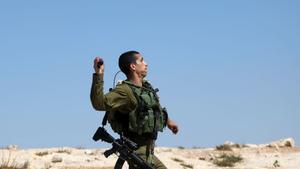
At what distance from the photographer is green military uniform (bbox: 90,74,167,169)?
242 inches

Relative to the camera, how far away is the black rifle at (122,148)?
19.9 ft

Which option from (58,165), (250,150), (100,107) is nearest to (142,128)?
(100,107)

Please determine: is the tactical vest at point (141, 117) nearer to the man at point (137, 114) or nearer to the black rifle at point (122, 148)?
the man at point (137, 114)

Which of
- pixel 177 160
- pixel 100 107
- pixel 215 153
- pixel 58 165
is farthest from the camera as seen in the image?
pixel 215 153

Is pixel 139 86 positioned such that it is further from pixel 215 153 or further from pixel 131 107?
pixel 215 153

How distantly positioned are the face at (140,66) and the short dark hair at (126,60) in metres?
0.04

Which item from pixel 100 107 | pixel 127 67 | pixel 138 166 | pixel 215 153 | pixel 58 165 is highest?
pixel 215 153

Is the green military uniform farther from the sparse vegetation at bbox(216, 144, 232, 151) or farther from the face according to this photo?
the sparse vegetation at bbox(216, 144, 232, 151)

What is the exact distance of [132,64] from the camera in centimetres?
645

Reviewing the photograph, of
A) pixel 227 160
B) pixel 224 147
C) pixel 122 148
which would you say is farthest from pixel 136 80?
pixel 224 147

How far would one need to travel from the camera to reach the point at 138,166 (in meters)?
6.15

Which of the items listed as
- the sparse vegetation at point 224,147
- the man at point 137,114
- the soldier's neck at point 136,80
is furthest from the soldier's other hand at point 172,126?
the sparse vegetation at point 224,147

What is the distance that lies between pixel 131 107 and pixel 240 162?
14764 mm

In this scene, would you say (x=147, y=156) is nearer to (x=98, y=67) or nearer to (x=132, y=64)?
(x=132, y=64)
